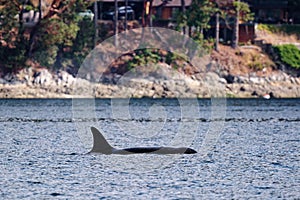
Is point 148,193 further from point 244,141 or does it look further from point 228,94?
point 228,94

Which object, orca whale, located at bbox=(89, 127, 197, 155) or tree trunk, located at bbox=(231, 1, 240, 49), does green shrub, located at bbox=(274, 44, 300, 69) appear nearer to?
tree trunk, located at bbox=(231, 1, 240, 49)

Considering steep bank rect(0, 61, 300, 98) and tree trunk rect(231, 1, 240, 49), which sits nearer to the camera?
steep bank rect(0, 61, 300, 98)

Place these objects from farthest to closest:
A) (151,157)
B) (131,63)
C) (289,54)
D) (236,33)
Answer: (289,54)
(236,33)
(131,63)
(151,157)

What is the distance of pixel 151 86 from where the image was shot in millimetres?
109188

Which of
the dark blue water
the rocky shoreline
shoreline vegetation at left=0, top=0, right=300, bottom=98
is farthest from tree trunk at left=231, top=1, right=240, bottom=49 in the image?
the dark blue water

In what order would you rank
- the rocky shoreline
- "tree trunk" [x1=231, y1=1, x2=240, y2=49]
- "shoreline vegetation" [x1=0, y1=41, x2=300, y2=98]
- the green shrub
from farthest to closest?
the green shrub → "tree trunk" [x1=231, y1=1, x2=240, y2=49] → "shoreline vegetation" [x1=0, y1=41, x2=300, y2=98] → the rocky shoreline

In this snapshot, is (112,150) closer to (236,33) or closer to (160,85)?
(160,85)

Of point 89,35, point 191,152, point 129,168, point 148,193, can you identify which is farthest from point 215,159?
point 89,35

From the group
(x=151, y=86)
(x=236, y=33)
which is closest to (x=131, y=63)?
(x=151, y=86)

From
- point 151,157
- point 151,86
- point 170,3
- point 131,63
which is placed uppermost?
point 170,3

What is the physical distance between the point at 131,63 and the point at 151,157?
69063 millimetres

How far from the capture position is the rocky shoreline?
4156 inches

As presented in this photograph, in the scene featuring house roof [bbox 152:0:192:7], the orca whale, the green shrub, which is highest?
house roof [bbox 152:0:192:7]

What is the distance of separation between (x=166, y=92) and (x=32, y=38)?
15376mm
